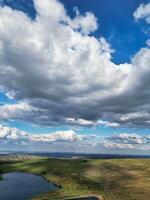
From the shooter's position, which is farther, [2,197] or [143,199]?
[2,197]

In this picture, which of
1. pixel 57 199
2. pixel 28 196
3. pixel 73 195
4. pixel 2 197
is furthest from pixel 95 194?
pixel 2 197

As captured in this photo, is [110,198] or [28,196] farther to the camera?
[28,196]

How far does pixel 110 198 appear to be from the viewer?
18250 cm

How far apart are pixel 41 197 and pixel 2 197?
27.0 meters

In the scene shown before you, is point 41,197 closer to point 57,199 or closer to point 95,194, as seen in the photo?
point 57,199

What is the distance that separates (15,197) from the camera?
194 metres

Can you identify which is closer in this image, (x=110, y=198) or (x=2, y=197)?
(x=110, y=198)

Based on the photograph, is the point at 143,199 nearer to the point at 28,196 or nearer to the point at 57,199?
the point at 57,199

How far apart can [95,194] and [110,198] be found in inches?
620

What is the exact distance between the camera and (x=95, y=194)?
643 ft

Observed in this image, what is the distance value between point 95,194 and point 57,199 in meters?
29.3

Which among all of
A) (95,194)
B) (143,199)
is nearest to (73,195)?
(95,194)

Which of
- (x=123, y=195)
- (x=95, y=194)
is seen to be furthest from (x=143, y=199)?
(x=95, y=194)

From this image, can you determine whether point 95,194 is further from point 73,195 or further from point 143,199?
point 143,199
